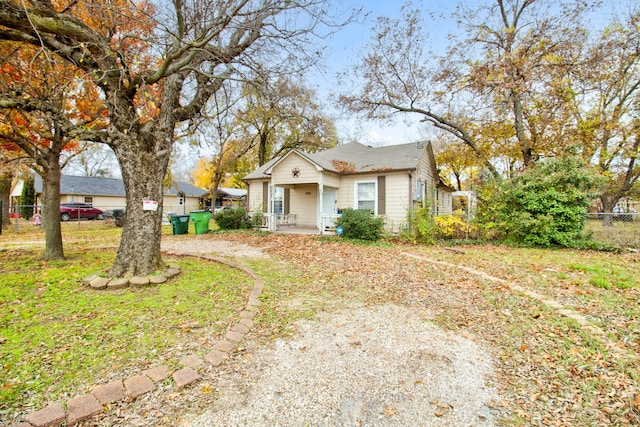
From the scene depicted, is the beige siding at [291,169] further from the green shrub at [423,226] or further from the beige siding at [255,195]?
the green shrub at [423,226]

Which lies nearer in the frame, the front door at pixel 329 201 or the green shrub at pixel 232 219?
the front door at pixel 329 201

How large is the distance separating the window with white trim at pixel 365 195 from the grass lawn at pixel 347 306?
5.92m

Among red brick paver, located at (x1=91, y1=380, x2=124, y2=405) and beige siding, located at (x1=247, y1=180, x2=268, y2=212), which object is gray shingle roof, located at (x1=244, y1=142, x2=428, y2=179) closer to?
beige siding, located at (x1=247, y1=180, x2=268, y2=212)

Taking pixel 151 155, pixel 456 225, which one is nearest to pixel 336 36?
pixel 151 155

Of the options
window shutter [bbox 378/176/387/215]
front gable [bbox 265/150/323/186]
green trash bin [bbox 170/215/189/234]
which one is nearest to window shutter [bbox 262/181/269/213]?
front gable [bbox 265/150/323/186]

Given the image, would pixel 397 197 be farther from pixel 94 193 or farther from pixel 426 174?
pixel 94 193

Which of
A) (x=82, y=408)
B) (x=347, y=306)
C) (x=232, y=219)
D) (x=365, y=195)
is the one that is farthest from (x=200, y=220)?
(x=82, y=408)

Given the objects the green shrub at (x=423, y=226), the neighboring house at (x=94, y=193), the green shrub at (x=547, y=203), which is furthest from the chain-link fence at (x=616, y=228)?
the neighboring house at (x=94, y=193)

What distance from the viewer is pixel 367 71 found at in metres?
14.7

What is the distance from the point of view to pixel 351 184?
546 inches

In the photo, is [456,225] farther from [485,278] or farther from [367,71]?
[367,71]

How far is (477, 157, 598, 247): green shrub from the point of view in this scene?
934 cm

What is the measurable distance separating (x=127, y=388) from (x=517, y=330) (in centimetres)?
436

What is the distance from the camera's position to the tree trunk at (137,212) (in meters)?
5.12
